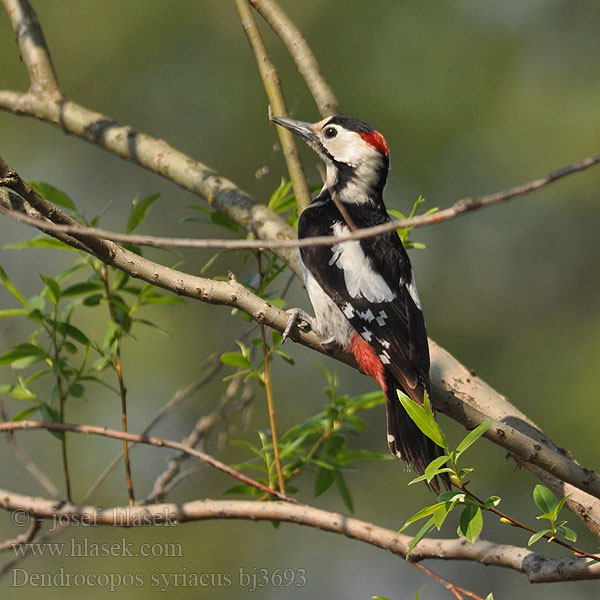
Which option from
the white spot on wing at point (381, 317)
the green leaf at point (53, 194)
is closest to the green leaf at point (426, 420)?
the white spot on wing at point (381, 317)

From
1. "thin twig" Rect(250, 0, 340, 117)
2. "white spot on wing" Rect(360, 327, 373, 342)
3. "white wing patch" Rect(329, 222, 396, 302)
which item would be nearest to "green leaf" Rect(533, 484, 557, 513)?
"white spot on wing" Rect(360, 327, 373, 342)

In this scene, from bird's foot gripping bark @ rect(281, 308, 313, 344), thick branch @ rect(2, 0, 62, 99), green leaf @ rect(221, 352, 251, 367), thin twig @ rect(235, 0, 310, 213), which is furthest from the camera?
thick branch @ rect(2, 0, 62, 99)

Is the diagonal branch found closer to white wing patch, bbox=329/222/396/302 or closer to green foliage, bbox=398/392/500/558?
green foliage, bbox=398/392/500/558

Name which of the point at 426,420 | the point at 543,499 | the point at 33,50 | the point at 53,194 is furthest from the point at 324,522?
the point at 33,50

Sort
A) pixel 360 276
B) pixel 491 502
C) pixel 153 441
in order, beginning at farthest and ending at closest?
1. pixel 360 276
2. pixel 153 441
3. pixel 491 502

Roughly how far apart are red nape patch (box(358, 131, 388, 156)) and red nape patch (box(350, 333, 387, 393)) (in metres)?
0.80

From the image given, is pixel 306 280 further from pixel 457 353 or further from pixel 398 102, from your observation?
pixel 398 102

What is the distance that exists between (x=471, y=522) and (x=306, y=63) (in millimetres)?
1561

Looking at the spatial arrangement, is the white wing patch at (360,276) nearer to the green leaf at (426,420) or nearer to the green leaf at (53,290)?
the green leaf at (53,290)

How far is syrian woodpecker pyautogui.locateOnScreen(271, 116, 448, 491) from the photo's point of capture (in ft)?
7.75

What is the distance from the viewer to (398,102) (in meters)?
6.49

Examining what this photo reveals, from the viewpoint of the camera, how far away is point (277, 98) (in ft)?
8.25

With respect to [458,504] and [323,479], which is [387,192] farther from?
[458,504]

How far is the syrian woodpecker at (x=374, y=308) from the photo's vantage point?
2.36 m
